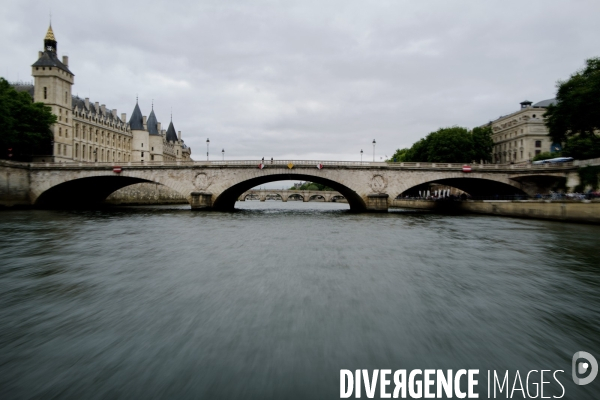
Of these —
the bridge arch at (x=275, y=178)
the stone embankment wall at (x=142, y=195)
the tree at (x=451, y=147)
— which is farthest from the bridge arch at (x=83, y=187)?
the tree at (x=451, y=147)

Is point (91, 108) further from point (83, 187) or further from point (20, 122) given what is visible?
point (83, 187)

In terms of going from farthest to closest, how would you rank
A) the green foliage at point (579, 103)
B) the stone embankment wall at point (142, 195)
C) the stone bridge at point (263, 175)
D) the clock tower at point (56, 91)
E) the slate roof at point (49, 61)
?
the clock tower at point (56, 91) → the slate roof at point (49, 61) → the stone embankment wall at point (142, 195) → the stone bridge at point (263, 175) → the green foliage at point (579, 103)

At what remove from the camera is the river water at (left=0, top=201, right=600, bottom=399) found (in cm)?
620

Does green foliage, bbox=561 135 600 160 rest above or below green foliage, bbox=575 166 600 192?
above

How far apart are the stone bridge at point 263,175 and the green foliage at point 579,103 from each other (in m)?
5.69

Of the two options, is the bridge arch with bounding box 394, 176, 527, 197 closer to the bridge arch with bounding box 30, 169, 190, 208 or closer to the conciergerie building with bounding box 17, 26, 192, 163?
the bridge arch with bounding box 30, 169, 190, 208

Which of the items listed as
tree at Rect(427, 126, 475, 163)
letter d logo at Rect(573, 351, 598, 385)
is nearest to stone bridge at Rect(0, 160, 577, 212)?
tree at Rect(427, 126, 475, 163)

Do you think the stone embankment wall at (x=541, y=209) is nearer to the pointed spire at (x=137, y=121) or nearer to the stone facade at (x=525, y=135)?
the stone facade at (x=525, y=135)

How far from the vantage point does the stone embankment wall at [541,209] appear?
32.4 metres

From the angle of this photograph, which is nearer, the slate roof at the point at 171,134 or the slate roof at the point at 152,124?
the slate roof at the point at 152,124

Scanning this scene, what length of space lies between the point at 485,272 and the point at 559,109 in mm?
48338

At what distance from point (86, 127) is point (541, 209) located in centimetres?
9120

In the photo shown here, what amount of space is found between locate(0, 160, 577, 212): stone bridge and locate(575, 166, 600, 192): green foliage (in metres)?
3.64

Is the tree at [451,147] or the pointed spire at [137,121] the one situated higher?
the pointed spire at [137,121]
